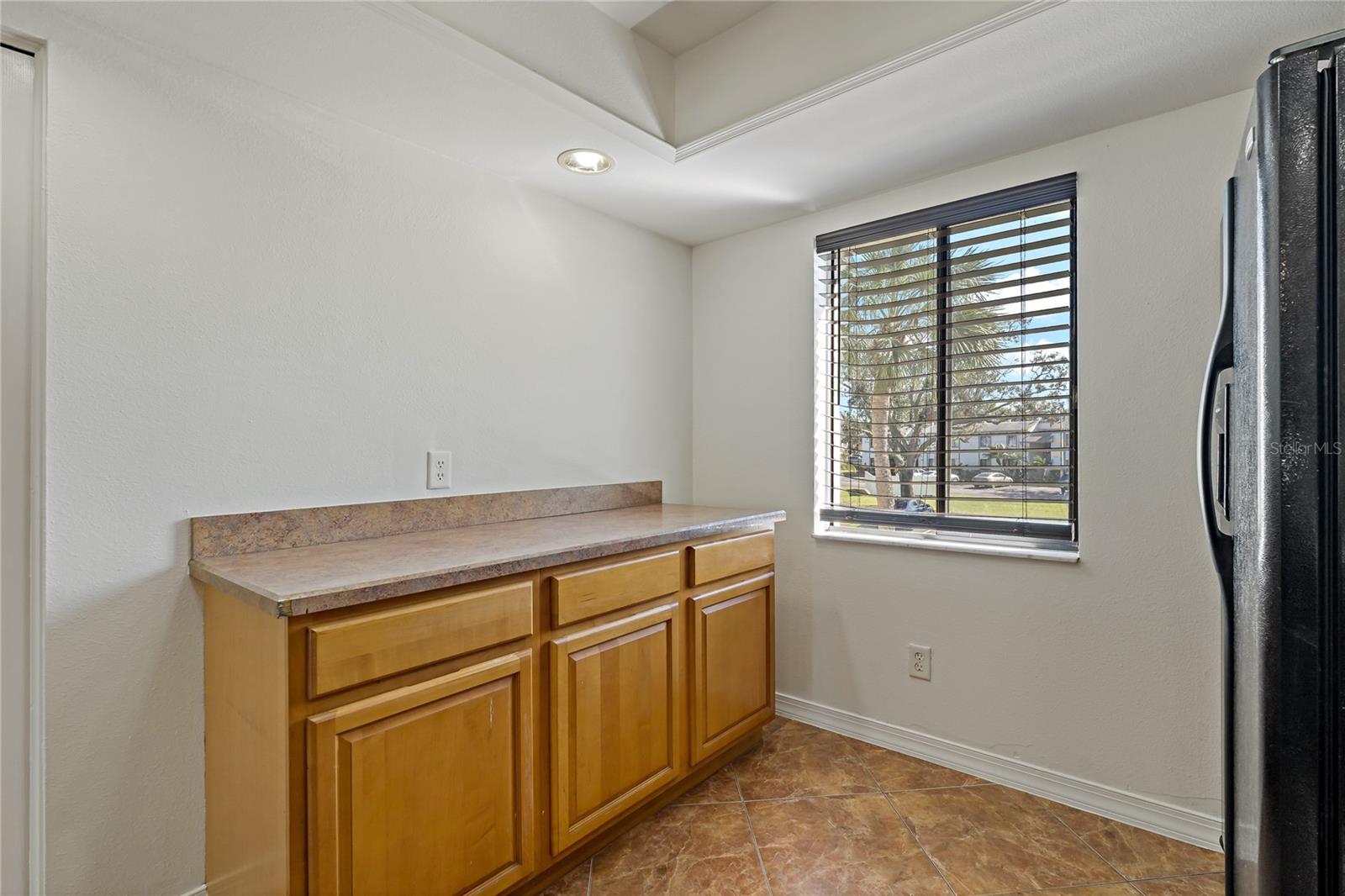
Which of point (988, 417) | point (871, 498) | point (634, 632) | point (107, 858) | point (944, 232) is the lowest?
point (107, 858)

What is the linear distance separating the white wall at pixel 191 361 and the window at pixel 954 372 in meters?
1.37

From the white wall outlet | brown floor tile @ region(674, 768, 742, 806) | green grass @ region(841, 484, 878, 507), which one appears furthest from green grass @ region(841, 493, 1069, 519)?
the white wall outlet

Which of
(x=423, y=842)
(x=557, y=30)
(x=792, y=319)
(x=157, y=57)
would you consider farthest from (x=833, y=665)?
(x=157, y=57)

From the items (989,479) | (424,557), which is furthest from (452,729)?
(989,479)

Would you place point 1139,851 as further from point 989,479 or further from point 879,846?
point 989,479

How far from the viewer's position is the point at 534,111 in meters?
1.84

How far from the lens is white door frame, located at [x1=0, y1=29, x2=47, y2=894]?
1382mm

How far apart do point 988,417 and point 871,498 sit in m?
0.54

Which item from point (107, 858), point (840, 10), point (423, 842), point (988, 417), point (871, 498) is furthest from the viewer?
point (871, 498)

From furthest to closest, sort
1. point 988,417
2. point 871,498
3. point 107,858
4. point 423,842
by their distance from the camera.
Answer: point 871,498
point 988,417
point 107,858
point 423,842

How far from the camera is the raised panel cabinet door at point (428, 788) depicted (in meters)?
1.23

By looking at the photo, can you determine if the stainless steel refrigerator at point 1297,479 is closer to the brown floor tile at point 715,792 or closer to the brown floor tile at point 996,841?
the brown floor tile at point 996,841

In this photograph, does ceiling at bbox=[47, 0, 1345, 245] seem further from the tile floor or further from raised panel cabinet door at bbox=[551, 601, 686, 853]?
the tile floor

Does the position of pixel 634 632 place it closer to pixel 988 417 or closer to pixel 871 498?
pixel 871 498
